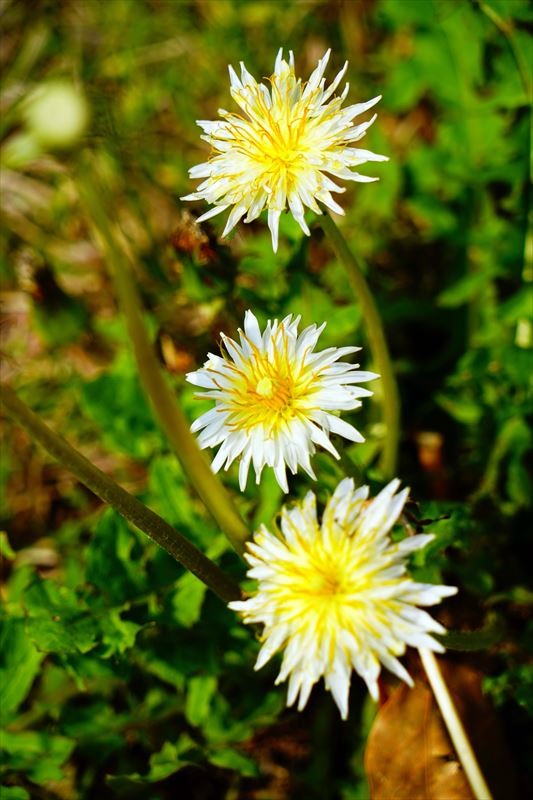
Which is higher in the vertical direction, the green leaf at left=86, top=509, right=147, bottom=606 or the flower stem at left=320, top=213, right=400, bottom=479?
the flower stem at left=320, top=213, right=400, bottom=479

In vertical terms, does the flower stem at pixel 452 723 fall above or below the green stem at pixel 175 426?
below

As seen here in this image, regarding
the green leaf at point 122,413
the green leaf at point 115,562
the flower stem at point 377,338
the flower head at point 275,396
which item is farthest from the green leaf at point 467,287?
the green leaf at point 115,562

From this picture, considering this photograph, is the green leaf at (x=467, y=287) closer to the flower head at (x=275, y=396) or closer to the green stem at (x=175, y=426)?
the green stem at (x=175, y=426)

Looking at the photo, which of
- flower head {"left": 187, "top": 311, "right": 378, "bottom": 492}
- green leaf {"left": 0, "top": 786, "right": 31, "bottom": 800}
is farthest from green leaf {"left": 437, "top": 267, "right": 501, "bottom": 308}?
green leaf {"left": 0, "top": 786, "right": 31, "bottom": 800}

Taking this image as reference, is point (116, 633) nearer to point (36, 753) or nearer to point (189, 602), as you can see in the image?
point (189, 602)

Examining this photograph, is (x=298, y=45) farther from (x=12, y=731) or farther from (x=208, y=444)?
(x=12, y=731)

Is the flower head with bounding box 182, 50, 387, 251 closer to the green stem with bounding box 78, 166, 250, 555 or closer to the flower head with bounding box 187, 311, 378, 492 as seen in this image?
the flower head with bounding box 187, 311, 378, 492
